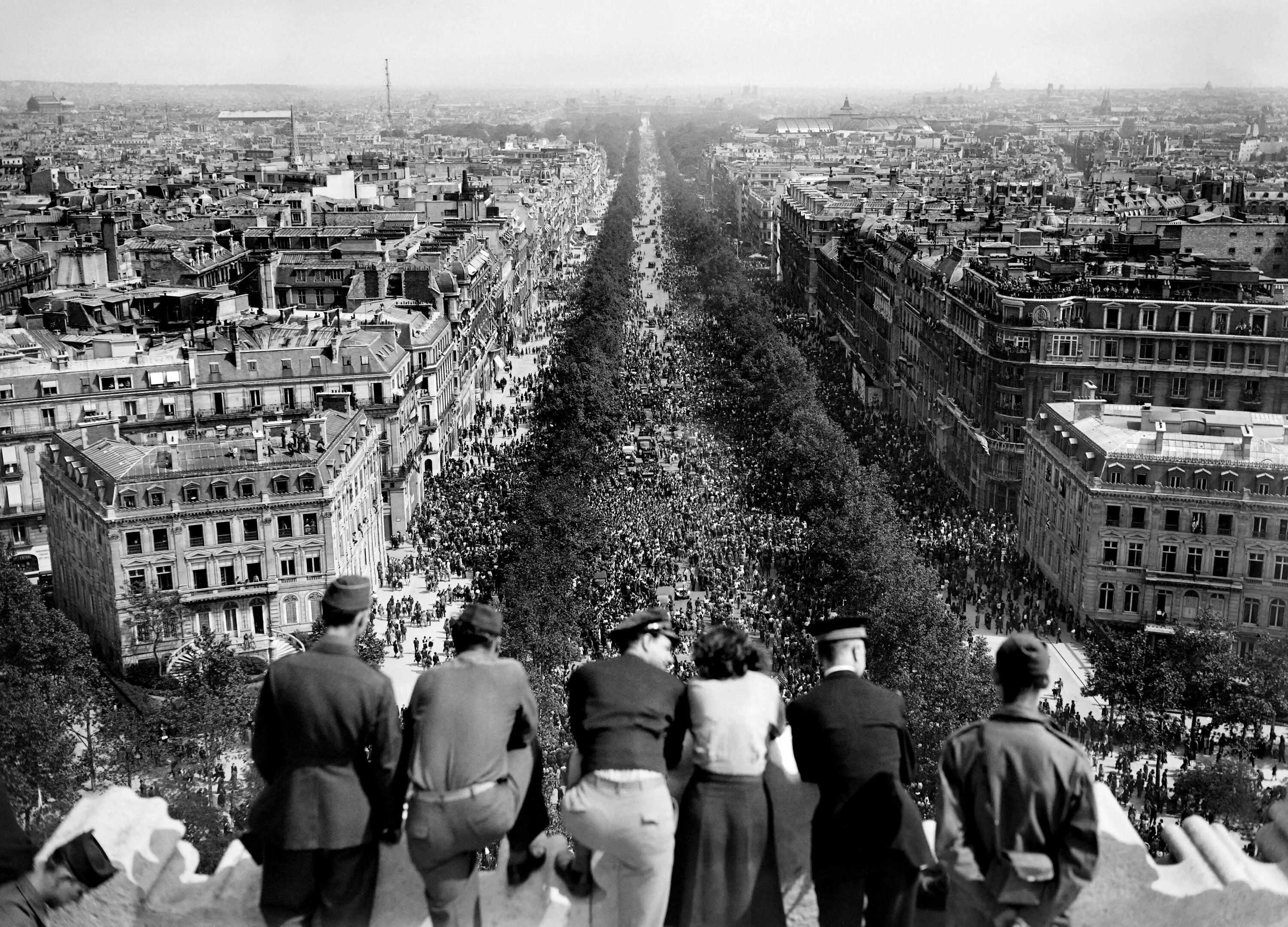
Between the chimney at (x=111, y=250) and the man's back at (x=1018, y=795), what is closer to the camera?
the man's back at (x=1018, y=795)

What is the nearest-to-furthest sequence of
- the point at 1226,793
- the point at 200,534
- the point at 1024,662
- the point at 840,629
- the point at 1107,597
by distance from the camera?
the point at 1024,662 < the point at 840,629 < the point at 1226,793 < the point at 200,534 < the point at 1107,597

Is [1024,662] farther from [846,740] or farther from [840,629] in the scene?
[840,629]

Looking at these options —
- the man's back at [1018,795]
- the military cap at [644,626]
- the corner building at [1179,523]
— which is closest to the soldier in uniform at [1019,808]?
the man's back at [1018,795]

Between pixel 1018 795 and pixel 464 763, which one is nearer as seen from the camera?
pixel 1018 795

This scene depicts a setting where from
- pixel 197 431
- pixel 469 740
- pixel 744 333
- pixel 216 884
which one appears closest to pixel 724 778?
pixel 469 740

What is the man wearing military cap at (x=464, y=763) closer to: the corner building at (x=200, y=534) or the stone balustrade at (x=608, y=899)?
the stone balustrade at (x=608, y=899)

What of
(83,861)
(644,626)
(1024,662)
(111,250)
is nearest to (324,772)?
(83,861)
